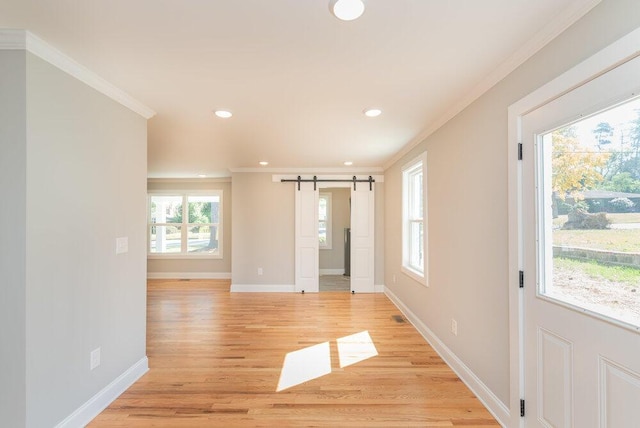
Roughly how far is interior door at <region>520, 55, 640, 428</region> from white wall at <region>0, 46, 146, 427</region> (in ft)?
9.04

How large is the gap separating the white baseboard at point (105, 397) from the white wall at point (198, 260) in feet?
14.0

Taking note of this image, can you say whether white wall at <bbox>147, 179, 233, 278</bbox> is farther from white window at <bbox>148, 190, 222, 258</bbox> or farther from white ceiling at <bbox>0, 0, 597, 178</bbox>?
white ceiling at <bbox>0, 0, 597, 178</bbox>

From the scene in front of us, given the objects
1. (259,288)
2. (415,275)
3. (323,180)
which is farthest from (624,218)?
(259,288)

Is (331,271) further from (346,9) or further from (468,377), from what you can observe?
(346,9)

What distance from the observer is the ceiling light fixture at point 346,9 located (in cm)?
131

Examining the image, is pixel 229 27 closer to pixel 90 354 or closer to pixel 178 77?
pixel 178 77

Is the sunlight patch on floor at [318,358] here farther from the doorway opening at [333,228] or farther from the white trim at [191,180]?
the white trim at [191,180]

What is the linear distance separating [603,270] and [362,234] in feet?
14.0

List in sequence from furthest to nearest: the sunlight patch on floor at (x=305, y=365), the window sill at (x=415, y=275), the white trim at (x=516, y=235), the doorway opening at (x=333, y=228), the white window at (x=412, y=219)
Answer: the doorway opening at (x=333, y=228) → the white window at (x=412, y=219) → the window sill at (x=415, y=275) → the sunlight patch on floor at (x=305, y=365) → the white trim at (x=516, y=235)

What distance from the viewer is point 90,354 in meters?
1.98

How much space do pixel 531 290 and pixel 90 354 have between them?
9.25ft

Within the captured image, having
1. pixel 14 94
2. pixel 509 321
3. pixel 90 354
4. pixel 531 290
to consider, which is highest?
pixel 14 94

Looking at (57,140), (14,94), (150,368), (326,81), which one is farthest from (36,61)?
(150,368)

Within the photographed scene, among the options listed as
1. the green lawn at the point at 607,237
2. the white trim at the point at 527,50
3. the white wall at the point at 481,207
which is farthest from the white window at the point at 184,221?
the green lawn at the point at 607,237
